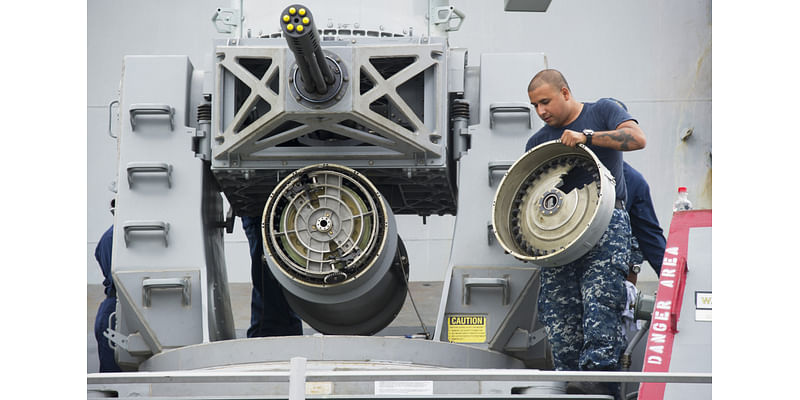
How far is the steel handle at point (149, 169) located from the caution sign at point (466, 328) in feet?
5.62

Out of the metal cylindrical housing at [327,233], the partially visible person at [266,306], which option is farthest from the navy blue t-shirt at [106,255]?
the metal cylindrical housing at [327,233]

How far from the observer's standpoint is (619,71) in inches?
410

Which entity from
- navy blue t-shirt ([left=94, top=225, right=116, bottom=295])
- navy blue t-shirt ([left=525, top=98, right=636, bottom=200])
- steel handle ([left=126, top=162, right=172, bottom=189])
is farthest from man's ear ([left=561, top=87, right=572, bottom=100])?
navy blue t-shirt ([left=94, top=225, right=116, bottom=295])

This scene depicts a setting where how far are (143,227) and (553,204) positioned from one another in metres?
2.27

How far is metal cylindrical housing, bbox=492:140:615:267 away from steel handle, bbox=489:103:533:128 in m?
0.88

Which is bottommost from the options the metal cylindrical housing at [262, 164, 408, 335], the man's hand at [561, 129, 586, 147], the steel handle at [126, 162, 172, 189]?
the metal cylindrical housing at [262, 164, 408, 335]

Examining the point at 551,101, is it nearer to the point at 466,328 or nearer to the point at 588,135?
the point at 588,135

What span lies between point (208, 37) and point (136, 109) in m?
4.37

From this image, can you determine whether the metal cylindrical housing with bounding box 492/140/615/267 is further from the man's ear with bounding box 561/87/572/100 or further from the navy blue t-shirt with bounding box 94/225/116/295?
the navy blue t-shirt with bounding box 94/225/116/295

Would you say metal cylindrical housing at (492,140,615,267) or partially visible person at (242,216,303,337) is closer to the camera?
metal cylindrical housing at (492,140,615,267)

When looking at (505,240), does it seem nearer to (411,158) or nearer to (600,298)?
(600,298)

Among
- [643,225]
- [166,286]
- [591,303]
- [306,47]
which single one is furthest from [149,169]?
[643,225]

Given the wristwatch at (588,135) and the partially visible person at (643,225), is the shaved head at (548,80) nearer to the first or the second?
the wristwatch at (588,135)

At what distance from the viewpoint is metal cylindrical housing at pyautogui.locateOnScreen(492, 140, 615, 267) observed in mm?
4668
